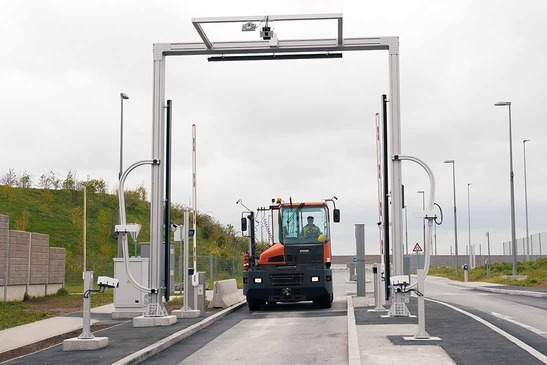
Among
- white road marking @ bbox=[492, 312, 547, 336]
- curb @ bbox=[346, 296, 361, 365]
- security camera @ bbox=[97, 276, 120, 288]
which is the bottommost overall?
white road marking @ bbox=[492, 312, 547, 336]

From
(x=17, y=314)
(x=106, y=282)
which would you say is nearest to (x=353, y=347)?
(x=106, y=282)

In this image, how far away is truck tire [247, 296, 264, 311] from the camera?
24.9 metres

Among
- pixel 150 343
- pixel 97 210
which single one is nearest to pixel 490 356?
pixel 150 343

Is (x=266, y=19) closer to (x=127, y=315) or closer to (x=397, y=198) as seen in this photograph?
(x=397, y=198)

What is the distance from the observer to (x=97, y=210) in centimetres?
8075

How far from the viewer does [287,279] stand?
80.4ft

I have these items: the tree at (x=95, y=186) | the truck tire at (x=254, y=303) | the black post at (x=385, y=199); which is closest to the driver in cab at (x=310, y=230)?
the truck tire at (x=254, y=303)

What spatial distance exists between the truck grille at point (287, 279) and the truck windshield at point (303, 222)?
122cm

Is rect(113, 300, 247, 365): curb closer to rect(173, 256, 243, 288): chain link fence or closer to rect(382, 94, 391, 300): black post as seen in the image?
rect(382, 94, 391, 300): black post

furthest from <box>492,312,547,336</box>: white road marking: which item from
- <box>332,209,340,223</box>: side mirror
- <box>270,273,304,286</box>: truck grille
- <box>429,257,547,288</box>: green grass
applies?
<box>429,257,547,288</box>: green grass

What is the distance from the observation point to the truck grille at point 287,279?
24.5 metres

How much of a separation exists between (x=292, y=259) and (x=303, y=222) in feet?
4.14

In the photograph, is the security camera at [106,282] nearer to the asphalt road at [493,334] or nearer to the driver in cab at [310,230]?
the asphalt road at [493,334]

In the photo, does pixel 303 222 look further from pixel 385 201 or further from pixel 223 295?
pixel 385 201
